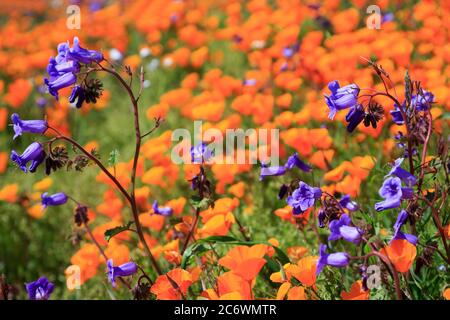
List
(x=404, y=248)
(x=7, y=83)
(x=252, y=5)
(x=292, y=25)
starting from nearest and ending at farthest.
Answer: (x=404, y=248) < (x=292, y=25) < (x=252, y=5) < (x=7, y=83)

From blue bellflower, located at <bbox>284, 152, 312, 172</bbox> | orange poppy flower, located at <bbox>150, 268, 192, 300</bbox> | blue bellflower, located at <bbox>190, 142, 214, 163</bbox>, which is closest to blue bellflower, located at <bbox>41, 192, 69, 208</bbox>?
blue bellflower, located at <bbox>190, 142, 214, 163</bbox>

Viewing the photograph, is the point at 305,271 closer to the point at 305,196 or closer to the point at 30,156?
the point at 305,196

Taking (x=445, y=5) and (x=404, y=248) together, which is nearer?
(x=404, y=248)

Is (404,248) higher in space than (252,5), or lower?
lower

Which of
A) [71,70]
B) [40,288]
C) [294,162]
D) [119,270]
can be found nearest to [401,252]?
[294,162]

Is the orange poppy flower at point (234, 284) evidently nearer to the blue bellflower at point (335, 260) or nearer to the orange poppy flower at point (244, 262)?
the orange poppy flower at point (244, 262)

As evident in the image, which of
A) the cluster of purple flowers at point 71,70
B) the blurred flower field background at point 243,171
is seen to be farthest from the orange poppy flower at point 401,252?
the cluster of purple flowers at point 71,70

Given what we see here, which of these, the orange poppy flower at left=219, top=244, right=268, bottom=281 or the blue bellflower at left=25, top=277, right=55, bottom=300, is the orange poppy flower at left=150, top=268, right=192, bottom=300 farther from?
the blue bellflower at left=25, top=277, right=55, bottom=300

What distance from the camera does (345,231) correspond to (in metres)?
1.62

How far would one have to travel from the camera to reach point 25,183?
4.47m

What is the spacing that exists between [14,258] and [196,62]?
2000mm

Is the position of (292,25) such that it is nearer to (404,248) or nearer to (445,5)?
(445,5)

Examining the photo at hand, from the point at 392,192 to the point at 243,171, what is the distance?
67.5 inches
